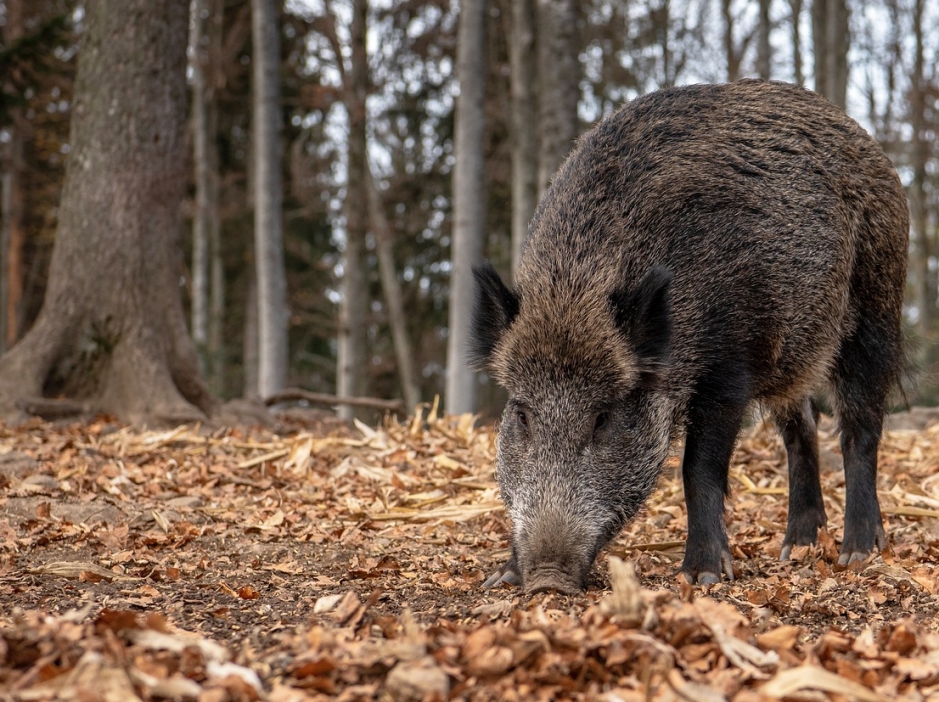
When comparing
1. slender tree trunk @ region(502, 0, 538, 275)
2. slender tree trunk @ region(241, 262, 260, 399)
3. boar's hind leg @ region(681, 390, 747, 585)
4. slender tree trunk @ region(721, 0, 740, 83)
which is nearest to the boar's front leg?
boar's hind leg @ region(681, 390, 747, 585)

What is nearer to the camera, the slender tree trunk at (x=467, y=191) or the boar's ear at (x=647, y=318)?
the boar's ear at (x=647, y=318)

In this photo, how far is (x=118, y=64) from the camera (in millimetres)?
8211

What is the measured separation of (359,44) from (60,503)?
521 inches

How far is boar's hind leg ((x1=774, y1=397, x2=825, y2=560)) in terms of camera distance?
17.9 ft

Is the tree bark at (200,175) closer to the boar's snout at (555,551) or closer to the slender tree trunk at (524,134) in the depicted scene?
the slender tree trunk at (524,134)

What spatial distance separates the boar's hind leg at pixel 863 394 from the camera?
5422 mm

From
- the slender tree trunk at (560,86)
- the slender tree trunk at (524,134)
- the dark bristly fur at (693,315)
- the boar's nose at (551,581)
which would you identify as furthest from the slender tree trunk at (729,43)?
the boar's nose at (551,581)

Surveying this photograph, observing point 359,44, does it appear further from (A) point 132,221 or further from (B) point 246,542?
(B) point 246,542

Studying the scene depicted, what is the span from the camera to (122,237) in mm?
8133

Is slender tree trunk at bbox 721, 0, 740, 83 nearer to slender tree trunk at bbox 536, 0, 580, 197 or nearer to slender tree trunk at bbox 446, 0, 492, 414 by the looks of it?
slender tree trunk at bbox 446, 0, 492, 414

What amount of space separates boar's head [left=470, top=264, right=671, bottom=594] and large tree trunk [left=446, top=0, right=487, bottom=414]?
6.91 metres

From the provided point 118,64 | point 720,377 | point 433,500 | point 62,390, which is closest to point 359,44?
point 118,64

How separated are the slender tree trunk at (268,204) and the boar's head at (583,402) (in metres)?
8.76

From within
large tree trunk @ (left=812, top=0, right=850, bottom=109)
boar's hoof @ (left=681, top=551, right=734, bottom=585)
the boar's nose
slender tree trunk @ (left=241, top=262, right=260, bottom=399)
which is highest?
large tree trunk @ (left=812, top=0, right=850, bottom=109)
